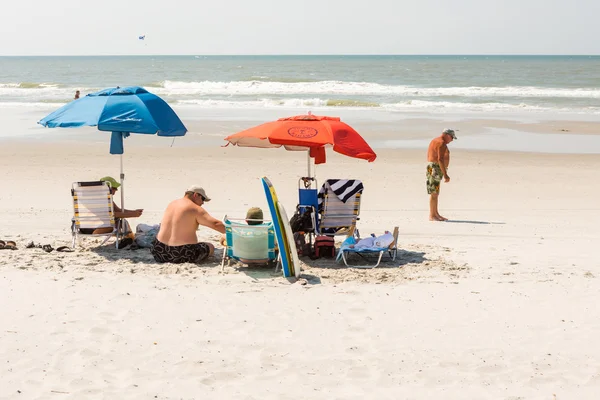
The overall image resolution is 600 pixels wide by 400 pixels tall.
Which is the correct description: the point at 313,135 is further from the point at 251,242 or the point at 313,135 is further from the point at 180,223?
the point at 180,223

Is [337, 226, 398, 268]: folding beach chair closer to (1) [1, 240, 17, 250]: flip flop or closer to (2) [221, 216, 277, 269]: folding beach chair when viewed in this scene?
(2) [221, 216, 277, 269]: folding beach chair

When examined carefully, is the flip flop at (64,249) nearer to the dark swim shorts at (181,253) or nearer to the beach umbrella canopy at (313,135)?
the dark swim shorts at (181,253)

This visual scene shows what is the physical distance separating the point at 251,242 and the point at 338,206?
1.36m

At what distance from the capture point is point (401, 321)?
582cm

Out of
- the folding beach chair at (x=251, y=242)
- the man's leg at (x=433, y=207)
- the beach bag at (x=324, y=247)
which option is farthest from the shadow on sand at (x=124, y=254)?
the man's leg at (x=433, y=207)

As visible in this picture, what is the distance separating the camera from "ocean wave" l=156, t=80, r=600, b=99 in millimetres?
40125

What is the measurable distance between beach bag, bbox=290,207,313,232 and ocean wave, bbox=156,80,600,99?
32214mm

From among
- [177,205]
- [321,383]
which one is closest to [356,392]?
[321,383]

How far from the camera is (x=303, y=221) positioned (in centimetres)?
808

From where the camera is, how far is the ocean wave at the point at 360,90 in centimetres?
4012

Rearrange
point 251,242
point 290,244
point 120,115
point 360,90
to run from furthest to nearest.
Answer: point 360,90 → point 120,115 → point 251,242 → point 290,244

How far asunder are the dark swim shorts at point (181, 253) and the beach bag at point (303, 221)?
41.7 inches

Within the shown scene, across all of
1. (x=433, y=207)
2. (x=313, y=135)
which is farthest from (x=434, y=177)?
(x=313, y=135)

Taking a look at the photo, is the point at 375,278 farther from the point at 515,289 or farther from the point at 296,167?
the point at 296,167
